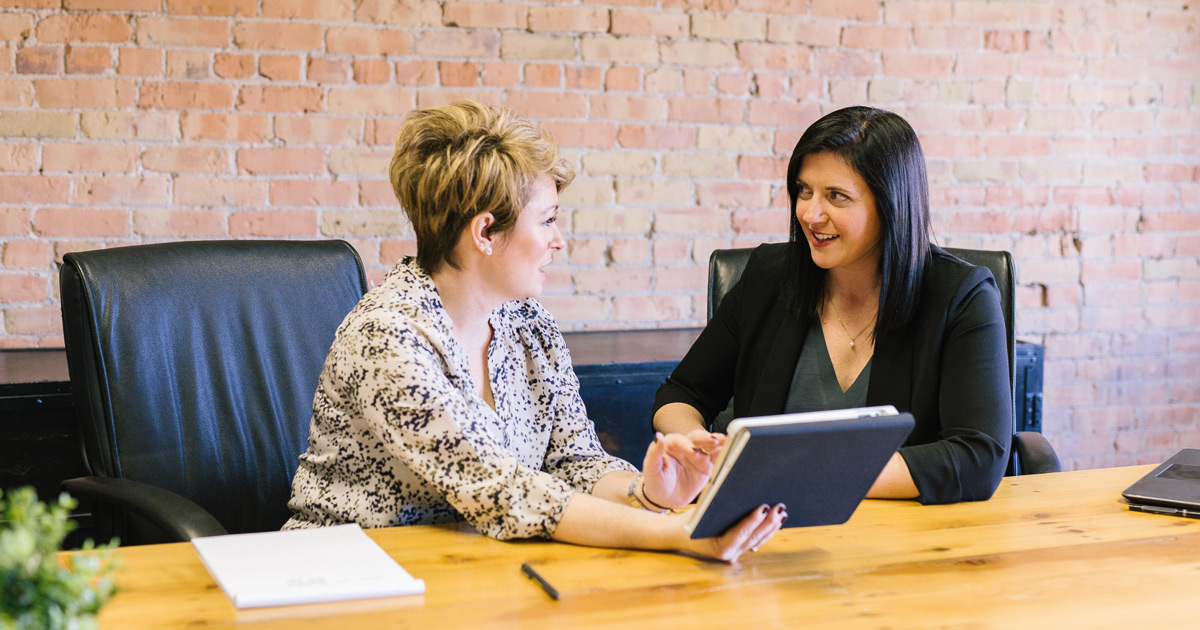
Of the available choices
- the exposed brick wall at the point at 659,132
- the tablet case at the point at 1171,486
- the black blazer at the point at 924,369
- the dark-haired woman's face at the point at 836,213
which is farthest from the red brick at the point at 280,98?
the tablet case at the point at 1171,486

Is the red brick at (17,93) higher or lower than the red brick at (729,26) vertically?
lower

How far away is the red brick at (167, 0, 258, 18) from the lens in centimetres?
245

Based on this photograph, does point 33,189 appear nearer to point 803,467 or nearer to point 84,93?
point 84,93

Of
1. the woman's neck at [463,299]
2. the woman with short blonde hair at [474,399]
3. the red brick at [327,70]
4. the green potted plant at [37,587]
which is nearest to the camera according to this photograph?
the green potted plant at [37,587]

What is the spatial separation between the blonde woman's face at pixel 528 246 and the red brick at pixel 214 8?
138cm

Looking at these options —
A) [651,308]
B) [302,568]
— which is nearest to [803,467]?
[302,568]

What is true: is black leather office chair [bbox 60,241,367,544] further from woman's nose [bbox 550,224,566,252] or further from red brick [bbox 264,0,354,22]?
red brick [bbox 264,0,354,22]

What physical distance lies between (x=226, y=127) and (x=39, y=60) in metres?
0.43

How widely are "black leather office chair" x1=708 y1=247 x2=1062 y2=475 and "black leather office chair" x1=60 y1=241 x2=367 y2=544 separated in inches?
28.9

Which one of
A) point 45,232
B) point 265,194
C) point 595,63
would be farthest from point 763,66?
point 45,232

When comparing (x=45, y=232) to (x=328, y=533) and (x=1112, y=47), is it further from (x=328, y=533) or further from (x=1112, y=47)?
(x=1112, y=47)

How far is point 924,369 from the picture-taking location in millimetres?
1700

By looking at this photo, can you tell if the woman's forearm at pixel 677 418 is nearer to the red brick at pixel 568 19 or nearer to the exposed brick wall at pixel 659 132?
the exposed brick wall at pixel 659 132

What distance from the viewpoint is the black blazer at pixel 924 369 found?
151cm
